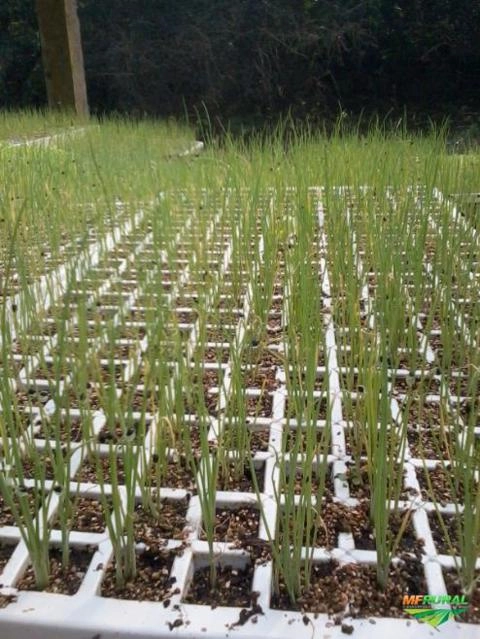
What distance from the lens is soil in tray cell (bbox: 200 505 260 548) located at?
3.40ft

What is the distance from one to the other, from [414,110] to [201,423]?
820cm

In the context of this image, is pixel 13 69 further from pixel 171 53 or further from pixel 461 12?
pixel 461 12

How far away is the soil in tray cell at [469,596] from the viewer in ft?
2.89

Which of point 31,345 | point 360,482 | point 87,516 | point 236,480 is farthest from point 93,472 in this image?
point 360,482

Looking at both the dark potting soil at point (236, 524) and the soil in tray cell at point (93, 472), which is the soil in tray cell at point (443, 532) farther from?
the soil in tray cell at point (93, 472)

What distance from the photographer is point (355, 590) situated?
0.92m

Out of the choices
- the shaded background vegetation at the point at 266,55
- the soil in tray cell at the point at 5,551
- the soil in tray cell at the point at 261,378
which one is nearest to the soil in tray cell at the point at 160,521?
the soil in tray cell at the point at 5,551

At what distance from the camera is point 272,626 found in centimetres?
86

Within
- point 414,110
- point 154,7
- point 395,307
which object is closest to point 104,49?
point 154,7

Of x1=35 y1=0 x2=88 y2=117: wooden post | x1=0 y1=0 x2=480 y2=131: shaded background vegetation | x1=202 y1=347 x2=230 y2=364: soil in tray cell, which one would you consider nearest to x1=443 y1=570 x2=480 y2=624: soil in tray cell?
x1=202 y1=347 x2=230 y2=364: soil in tray cell

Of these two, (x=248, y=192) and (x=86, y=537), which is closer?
(x=86, y=537)

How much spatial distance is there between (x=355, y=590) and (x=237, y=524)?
220 mm

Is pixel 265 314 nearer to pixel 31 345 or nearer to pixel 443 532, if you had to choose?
pixel 31 345

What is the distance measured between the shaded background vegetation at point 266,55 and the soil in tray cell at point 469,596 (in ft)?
25.1
